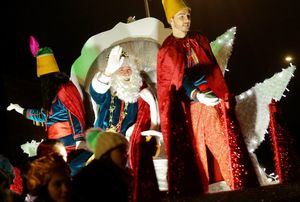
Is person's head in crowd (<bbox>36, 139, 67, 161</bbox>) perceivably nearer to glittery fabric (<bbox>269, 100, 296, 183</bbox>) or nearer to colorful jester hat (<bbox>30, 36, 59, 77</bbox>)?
colorful jester hat (<bbox>30, 36, 59, 77</bbox>)

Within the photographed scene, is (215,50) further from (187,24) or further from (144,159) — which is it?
(144,159)

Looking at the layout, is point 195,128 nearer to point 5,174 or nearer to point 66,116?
point 66,116

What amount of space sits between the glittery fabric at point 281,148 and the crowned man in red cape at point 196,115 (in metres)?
0.27

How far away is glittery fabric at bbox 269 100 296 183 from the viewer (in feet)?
12.2

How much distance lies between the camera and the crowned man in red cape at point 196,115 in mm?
3623

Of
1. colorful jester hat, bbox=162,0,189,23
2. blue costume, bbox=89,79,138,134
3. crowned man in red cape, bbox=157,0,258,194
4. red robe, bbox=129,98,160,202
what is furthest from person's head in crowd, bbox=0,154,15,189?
colorful jester hat, bbox=162,0,189,23

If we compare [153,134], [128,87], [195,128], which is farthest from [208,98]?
[128,87]

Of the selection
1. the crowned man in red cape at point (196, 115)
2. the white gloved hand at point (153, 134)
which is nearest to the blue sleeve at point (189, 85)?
the crowned man in red cape at point (196, 115)

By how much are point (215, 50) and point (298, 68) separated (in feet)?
7.57

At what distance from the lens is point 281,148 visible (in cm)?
376

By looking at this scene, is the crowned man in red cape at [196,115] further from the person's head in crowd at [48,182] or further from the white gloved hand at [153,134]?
the person's head in crowd at [48,182]

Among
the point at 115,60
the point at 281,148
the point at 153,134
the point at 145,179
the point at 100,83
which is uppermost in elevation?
the point at 115,60

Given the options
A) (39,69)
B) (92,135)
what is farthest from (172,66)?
(39,69)

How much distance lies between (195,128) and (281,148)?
79 centimetres
